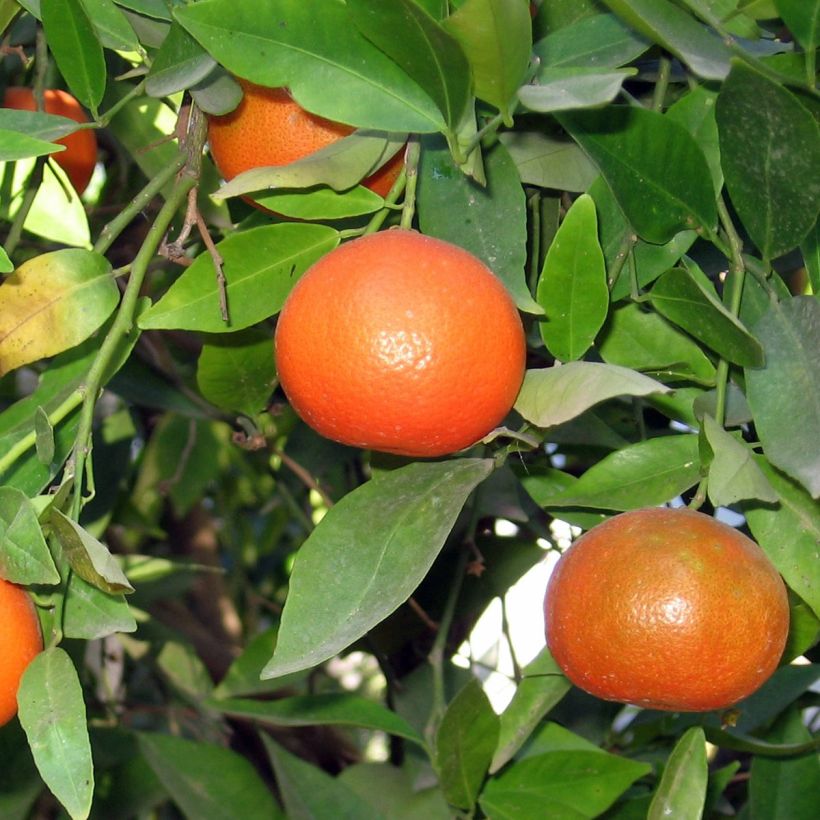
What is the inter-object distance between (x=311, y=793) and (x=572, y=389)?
675 millimetres

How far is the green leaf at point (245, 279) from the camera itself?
0.68 metres

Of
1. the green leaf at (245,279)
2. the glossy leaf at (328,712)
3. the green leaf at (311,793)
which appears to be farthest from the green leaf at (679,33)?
the green leaf at (311,793)

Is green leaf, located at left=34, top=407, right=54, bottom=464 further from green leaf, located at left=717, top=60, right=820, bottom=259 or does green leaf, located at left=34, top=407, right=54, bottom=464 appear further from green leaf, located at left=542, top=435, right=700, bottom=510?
green leaf, located at left=717, top=60, right=820, bottom=259

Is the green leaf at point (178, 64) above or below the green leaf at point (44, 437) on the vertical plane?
above

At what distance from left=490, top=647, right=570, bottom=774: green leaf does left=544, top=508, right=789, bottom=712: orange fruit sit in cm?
18

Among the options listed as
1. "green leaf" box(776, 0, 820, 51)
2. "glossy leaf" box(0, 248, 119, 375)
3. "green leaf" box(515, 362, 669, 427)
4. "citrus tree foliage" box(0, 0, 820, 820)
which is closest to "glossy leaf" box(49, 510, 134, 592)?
"citrus tree foliage" box(0, 0, 820, 820)

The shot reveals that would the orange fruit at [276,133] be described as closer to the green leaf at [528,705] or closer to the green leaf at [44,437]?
the green leaf at [44,437]

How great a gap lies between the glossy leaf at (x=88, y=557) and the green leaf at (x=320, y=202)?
8.2 inches

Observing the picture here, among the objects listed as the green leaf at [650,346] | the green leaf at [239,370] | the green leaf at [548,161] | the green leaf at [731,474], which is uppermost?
the green leaf at [548,161]

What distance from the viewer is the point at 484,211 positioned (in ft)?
2.23

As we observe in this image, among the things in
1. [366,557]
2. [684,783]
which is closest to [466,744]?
[684,783]

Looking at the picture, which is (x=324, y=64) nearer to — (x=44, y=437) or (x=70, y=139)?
(x=44, y=437)

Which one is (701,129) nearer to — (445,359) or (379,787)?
(445,359)

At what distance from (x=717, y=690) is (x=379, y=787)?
0.57 meters
